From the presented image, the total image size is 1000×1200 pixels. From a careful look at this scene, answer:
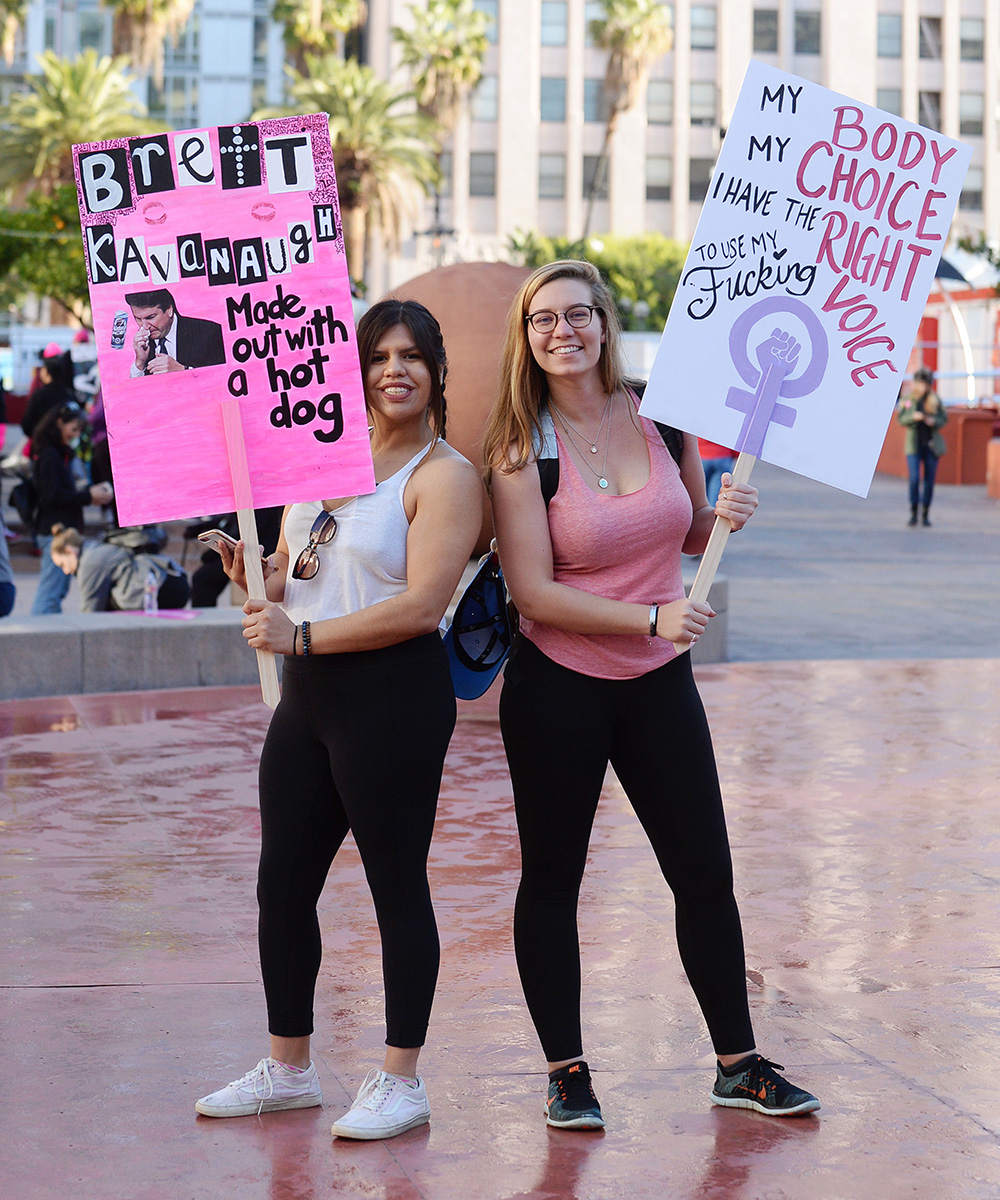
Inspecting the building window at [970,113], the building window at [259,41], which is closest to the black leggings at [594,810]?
the building window at [970,113]

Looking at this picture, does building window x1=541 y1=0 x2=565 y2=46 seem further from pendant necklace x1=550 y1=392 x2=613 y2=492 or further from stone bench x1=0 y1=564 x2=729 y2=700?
pendant necklace x1=550 y1=392 x2=613 y2=492

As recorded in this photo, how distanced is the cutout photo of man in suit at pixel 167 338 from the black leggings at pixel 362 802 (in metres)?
0.77

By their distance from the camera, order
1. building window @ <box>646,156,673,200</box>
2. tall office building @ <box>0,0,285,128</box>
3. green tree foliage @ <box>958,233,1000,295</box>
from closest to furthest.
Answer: green tree foliage @ <box>958,233,1000,295</box> < building window @ <box>646,156,673,200</box> < tall office building @ <box>0,0,285,128</box>

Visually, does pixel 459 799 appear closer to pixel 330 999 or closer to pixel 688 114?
pixel 330 999

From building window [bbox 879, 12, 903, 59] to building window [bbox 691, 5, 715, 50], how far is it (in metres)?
7.47

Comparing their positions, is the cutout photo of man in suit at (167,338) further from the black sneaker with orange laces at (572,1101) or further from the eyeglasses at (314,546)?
the black sneaker with orange laces at (572,1101)

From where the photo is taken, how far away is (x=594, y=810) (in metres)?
3.84

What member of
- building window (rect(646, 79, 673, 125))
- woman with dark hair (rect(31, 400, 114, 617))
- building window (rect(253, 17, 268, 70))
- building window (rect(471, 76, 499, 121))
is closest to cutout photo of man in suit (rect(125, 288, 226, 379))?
woman with dark hair (rect(31, 400, 114, 617))

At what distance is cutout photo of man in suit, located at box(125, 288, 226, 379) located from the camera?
3.94 m

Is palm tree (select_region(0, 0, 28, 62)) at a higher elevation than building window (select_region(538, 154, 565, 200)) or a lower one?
higher

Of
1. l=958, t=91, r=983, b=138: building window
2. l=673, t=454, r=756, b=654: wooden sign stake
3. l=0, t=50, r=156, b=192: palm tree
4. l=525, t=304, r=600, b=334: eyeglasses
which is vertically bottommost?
l=673, t=454, r=756, b=654: wooden sign stake

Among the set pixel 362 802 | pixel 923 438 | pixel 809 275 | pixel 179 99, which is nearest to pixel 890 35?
pixel 179 99

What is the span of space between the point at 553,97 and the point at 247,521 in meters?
71.2

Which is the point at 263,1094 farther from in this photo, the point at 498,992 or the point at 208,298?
the point at 208,298
